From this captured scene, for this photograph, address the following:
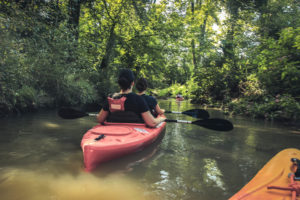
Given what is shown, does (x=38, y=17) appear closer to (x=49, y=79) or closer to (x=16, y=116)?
(x=49, y=79)

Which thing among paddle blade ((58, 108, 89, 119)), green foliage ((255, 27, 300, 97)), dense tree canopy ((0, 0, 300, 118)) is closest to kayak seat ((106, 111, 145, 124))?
paddle blade ((58, 108, 89, 119))

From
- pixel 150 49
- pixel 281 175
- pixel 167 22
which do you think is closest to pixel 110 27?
pixel 150 49

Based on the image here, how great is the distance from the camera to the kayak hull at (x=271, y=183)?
1.68 meters

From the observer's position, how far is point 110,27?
1229 cm

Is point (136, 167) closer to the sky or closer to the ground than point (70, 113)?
closer to the ground

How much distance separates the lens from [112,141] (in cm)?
305

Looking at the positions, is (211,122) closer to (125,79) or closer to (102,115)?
(125,79)

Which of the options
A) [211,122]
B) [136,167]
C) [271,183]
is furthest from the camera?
[211,122]

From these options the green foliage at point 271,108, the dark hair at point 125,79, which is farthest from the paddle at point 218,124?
the green foliage at point 271,108

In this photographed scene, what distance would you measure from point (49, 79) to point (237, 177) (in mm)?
7725

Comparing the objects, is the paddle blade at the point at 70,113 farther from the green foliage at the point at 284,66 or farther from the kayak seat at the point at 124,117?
the green foliage at the point at 284,66

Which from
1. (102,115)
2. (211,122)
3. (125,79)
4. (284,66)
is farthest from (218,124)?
(284,66)

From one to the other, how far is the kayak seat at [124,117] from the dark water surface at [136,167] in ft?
2.04

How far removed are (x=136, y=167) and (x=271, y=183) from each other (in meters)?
1.88
